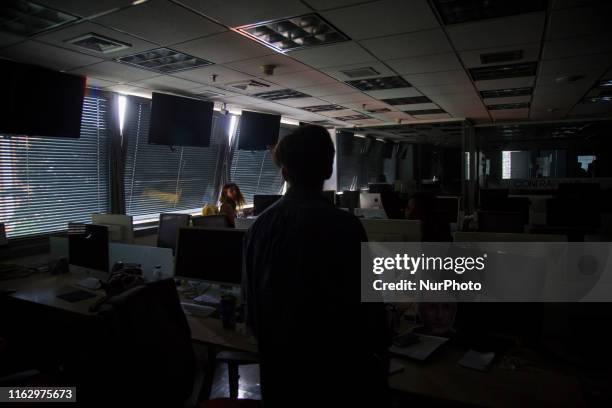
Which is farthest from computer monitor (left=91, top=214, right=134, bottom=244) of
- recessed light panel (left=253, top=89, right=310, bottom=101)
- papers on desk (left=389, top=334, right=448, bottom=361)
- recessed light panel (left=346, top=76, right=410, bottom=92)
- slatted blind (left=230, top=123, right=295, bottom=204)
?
slatted blind (left=230, top=123, right=295, bottom=204)

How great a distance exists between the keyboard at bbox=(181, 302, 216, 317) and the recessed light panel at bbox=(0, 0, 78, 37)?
2.21 m

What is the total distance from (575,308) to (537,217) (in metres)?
3.88

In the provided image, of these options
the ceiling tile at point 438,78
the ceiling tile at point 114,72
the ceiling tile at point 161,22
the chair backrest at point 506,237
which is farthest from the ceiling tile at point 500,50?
the ceiling tile at point 114,72

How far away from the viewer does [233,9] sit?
8.70 ft

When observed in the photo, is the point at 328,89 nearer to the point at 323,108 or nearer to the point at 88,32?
the point at 323,108

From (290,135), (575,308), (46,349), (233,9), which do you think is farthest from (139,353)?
(46,349)

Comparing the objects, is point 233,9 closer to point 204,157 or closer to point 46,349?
point 46,349

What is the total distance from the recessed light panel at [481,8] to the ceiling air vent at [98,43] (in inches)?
102

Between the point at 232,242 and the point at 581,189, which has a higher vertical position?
the point at 581,189

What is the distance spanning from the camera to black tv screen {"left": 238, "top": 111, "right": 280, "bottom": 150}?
6578mm

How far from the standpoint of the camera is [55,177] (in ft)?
15.0

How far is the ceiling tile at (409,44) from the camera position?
323cm

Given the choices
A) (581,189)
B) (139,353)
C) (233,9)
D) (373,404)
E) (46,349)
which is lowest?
(46,349)

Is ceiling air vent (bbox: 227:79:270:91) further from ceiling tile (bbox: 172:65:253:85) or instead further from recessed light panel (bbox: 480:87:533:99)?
recessed light panel (bbox: 480:87:533:99)
